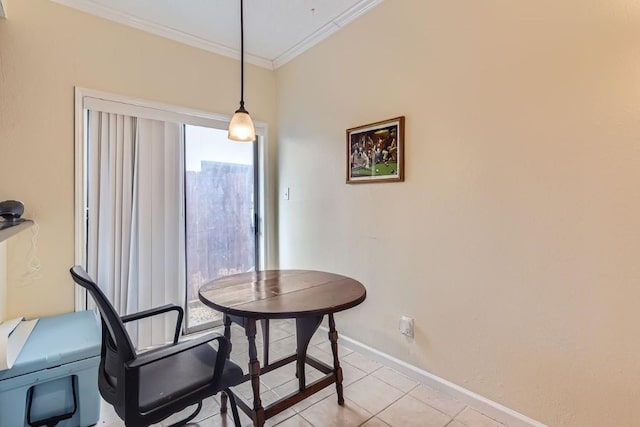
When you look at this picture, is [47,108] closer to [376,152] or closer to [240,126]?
[240,126]

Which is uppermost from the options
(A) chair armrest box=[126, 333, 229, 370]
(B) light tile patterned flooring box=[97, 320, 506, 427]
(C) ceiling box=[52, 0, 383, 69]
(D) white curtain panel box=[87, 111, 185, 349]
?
(C) ceiling box=[52, 0, 383, 69]

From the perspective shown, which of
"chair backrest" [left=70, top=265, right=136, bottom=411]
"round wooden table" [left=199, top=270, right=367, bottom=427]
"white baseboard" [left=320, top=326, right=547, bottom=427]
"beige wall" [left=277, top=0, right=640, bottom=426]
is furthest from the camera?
"white baseboard" [left=320, top=326, right=547, bottom=427]

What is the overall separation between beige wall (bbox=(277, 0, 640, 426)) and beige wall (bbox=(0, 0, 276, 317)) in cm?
179

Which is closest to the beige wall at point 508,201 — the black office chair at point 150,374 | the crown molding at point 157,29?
the crown molding at point 157,29

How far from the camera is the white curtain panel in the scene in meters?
2.35

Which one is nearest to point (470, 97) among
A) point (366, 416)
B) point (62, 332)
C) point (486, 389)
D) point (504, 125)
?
point (504, 125)

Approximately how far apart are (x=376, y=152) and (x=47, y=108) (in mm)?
2297

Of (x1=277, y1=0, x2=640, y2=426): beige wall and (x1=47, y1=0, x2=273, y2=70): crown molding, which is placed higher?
(x1=47, y1=0, x2=273, y2=70): crown molding

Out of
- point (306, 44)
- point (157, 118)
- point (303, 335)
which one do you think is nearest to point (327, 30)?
point (306, 44)

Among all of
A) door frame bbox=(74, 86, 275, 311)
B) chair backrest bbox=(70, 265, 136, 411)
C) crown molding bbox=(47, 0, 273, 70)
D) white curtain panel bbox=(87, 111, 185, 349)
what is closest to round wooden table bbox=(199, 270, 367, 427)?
chair backrest bbox=(70, 265, 136, 411)

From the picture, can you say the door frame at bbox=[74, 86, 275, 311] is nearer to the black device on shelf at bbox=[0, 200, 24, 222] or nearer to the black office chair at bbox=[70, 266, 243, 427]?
the black device on shelf at bbox=[0, 200, 24, 222]

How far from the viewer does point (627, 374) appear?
1352 millimetres

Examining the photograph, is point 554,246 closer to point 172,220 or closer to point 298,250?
point 298,250

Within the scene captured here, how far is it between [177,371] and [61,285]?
4.52 feet
